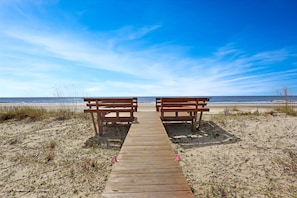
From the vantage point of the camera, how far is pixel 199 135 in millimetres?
7281

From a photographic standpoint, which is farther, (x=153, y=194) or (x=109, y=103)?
(x=109, y=103)

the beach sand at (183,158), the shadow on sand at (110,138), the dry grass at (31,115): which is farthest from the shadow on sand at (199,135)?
the dry grass at (31,115)

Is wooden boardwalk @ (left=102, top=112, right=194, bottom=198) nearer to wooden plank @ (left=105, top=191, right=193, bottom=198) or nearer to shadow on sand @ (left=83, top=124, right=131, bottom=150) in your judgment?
wooden plank @ (left=105, top=191, right=193, bottom=198)

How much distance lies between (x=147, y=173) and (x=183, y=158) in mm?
2531

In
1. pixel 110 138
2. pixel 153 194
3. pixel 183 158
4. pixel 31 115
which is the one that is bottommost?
pixel 183 158

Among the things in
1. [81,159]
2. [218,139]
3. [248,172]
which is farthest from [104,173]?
[218,139]

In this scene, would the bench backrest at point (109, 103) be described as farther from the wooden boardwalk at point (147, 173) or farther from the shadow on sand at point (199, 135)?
the wooden boardwalk at point (147, 173)

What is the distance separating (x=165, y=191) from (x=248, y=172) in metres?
2.89

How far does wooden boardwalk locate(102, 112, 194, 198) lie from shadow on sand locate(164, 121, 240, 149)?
7.07 ft

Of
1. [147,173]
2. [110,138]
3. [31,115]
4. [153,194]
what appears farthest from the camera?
[31,115]

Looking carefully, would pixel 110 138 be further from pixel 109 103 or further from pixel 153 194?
pixel 153 194

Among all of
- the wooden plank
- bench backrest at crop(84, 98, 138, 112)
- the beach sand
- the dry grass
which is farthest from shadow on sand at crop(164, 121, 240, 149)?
the dry grass

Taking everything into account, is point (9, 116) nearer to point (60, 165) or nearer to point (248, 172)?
point (60, 165)

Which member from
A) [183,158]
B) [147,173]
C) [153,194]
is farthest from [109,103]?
[153,194]
